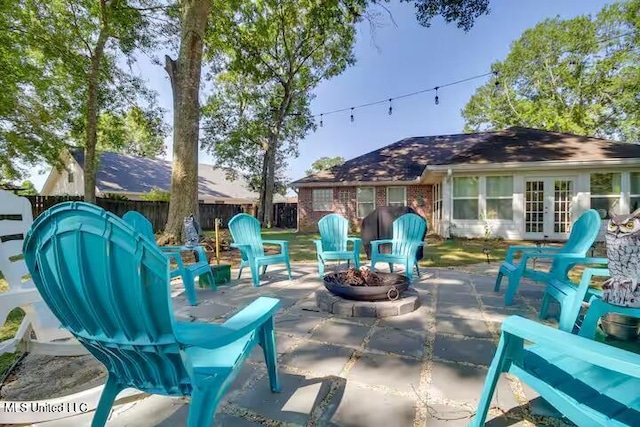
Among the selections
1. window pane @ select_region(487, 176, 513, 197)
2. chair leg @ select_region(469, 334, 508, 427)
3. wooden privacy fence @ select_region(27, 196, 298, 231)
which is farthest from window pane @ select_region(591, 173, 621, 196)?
wooden privacy fence @ select_region(27, 196, 298, 231)

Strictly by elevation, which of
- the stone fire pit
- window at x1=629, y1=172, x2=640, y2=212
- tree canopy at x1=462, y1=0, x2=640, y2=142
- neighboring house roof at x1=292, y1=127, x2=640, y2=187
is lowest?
the stone fire pit

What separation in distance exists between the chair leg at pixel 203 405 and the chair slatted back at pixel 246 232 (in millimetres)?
3022

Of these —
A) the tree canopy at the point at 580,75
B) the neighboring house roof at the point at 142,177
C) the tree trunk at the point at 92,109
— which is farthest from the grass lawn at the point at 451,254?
the neighboring house roof at the point at 142,177

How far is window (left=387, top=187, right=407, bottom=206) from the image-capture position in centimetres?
1236

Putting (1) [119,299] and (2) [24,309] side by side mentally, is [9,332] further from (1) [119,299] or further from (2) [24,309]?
(1) [119,299]

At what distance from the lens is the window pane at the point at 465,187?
9.38 meters

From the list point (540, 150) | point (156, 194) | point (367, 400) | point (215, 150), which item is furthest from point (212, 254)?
point (215, 150)

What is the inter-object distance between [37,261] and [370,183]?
38.9 ft

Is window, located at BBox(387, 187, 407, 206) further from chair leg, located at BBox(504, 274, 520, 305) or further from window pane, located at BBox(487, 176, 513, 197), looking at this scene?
chair leg, located at BBox(504, 274, 520, 305)

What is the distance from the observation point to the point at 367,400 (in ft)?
5.22

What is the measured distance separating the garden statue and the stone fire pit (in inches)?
57.3

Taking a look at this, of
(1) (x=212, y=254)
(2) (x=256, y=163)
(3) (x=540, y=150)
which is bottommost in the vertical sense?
(1) (x=212, y=254)

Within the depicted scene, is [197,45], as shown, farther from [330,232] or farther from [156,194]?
[156,194]

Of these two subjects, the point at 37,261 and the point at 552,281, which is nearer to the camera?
the point at 37,261
